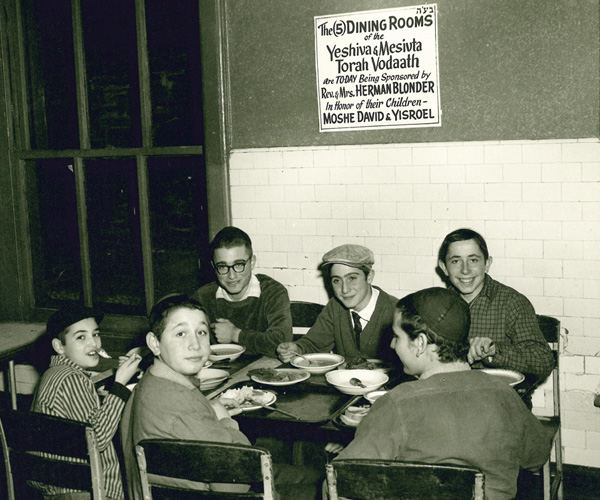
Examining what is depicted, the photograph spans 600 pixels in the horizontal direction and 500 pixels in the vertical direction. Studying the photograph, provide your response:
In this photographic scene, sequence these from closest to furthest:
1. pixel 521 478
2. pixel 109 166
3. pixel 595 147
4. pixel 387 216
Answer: pixel 521 478
pixel 595 147
pixel 387 216
pixel 109 166

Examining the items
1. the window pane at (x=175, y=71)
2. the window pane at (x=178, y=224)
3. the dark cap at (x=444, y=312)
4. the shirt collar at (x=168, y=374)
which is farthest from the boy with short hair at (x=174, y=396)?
the window pane at (x=175, y=71)

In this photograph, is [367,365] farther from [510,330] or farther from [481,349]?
[510,330]

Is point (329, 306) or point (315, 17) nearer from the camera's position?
point (329, 306)

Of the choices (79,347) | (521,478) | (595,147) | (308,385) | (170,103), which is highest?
(170,103)

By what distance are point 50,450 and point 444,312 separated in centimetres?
169

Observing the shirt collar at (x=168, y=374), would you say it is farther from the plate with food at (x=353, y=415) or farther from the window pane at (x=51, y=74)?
the window pane at (x=51, y=74)

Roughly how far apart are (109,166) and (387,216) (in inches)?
97.8

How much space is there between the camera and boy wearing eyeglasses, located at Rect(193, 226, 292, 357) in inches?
→ 180

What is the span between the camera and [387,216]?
498 cm

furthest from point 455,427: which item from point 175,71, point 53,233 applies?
point 53,233

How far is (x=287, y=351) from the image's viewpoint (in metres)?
4.23

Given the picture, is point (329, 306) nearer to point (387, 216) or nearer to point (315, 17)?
point (387, 216)

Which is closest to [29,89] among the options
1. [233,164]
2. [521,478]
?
[233,164]

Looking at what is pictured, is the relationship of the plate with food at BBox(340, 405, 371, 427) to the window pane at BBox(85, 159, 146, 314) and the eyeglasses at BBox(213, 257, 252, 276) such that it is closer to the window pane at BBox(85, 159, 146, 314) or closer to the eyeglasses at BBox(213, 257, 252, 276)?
the eyeglasses at BBox(213, 257, 252, 276)
